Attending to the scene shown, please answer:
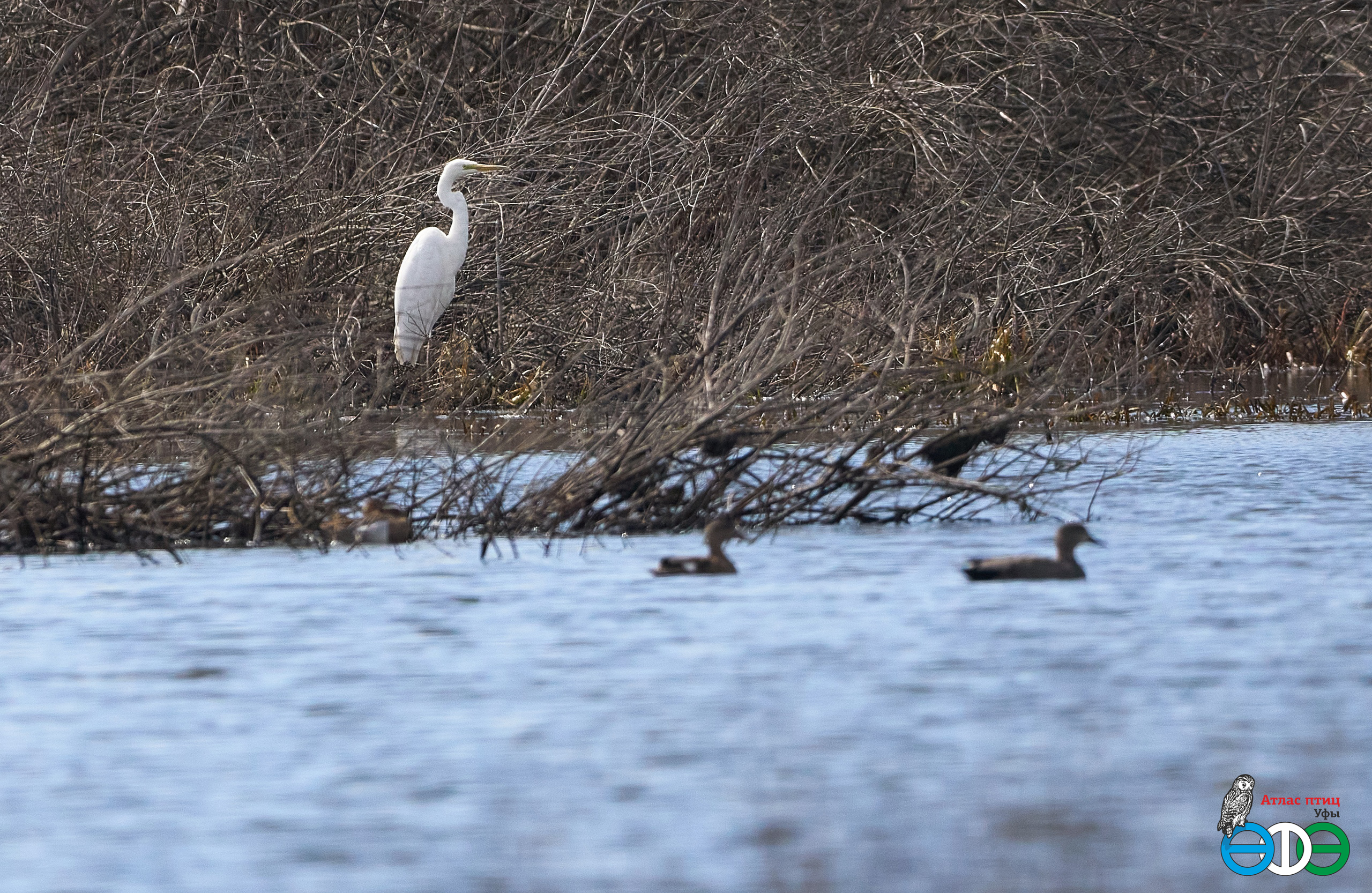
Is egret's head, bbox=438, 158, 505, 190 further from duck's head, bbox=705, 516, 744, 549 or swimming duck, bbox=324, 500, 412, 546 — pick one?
duck's head, bbox=705, 516, 744, 549

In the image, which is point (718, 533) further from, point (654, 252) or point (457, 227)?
point (654, 252)

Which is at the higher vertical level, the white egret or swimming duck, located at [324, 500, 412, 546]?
the white egret

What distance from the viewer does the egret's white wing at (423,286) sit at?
1388 cm

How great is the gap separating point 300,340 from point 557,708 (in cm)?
336

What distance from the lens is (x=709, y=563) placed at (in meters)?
7.39

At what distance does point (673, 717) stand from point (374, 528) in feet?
9.72

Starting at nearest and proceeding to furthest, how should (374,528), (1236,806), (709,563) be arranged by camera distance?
1. (1236,806)
2. (709,563)
3. (374,528)

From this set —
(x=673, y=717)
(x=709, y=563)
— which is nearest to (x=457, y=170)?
(x=709, y=563)

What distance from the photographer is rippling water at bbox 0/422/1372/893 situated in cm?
428

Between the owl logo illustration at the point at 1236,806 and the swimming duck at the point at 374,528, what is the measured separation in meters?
4.06

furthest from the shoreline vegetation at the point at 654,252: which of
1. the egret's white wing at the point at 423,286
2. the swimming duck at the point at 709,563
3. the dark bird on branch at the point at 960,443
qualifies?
the swimming duck at the point at 709,563

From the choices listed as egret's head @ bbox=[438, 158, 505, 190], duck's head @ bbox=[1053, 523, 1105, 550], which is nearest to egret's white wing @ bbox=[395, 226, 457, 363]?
egret's head @ bbox=[438, 158, 505, 190]

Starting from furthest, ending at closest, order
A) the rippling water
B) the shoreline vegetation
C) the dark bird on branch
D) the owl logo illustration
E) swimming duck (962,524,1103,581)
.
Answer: the dark bird on branch → the shoreline vegetation → swimming duck (962,524,1103,581) → the owl logo illustration → the rippling water

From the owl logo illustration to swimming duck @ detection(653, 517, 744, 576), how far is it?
2875 mm
